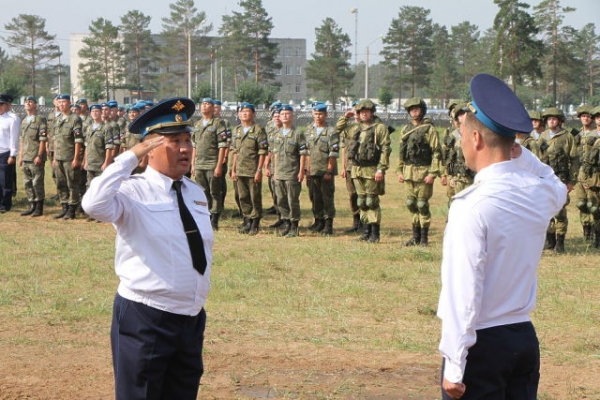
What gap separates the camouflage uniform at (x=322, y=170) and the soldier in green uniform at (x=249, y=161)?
869mm

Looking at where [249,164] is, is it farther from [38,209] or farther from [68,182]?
[38,209]

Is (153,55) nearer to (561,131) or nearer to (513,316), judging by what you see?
(561,131)

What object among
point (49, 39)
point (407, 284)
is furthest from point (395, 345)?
point (49, 39)

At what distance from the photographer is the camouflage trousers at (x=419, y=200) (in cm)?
1292

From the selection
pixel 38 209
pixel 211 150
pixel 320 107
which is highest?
pixel 320 107

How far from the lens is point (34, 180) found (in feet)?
53.2

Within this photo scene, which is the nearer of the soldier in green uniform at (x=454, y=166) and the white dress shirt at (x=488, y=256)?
the white dress shirt at (x=488, y=256)

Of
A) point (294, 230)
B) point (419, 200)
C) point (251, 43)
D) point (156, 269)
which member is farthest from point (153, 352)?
point (251, 43)

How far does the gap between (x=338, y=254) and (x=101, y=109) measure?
6.53 metres

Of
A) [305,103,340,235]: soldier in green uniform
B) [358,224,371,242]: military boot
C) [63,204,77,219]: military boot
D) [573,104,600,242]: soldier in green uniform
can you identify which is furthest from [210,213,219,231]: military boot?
[573,104,600,242]: soldier in green uniform

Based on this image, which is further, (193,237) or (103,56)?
(103,56)

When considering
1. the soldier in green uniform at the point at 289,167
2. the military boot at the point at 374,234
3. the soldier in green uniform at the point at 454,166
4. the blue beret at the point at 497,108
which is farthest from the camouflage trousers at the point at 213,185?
the blue beret at the point at 497,108

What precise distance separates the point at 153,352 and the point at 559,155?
32.2ft

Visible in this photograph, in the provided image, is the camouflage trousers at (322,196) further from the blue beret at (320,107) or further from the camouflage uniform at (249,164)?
the blue beret at (320,107)
